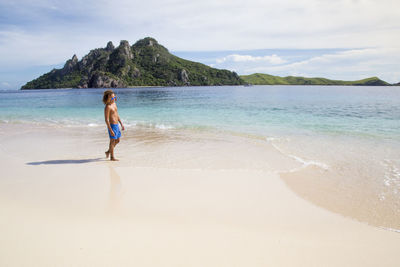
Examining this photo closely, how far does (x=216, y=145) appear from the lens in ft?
33.5

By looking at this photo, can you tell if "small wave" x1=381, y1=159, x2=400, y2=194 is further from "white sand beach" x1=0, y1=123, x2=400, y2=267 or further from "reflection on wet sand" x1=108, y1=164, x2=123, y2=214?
"reflection on wet sand" x1=108, y1=164, x2=123, y2=214

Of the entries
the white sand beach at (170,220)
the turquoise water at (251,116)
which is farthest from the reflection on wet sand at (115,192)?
the turquoise water at (251,116)

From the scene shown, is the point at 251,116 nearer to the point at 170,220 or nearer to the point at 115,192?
the point at 115,192

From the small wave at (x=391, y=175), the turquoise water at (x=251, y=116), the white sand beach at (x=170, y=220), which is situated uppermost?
the turquoise water at (x=251, y=116)

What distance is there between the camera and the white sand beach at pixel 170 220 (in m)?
3.09

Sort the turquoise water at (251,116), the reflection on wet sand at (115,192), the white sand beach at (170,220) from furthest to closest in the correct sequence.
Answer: the turquoise water at (251,116) → the reflection on wet sand at (115,192) → the white sand beach at (170,220)

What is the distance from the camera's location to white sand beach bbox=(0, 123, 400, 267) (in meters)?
3.09

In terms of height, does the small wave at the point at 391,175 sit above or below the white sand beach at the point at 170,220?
above

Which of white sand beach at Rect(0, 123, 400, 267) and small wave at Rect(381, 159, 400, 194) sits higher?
small wave at Rect(381, 159, 400, 194)

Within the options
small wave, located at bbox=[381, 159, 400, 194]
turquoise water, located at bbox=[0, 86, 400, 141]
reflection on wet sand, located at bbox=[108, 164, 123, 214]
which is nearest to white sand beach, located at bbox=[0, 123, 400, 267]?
reflection on wet sand, located at bbox=[108, 164, 123, 214]

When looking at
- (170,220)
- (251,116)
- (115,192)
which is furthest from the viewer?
(251,116)

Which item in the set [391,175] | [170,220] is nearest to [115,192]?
[170,220]

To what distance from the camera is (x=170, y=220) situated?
13.1ft

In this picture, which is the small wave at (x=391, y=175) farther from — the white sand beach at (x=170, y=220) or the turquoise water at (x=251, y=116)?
the turquoise water at (x=251, y=116)
